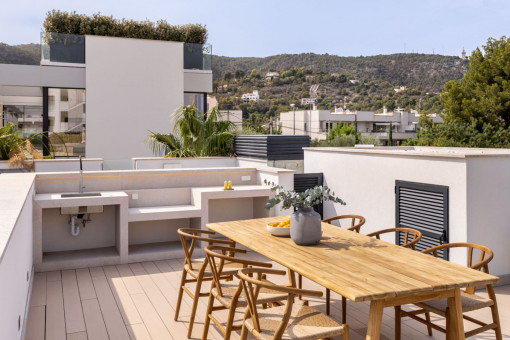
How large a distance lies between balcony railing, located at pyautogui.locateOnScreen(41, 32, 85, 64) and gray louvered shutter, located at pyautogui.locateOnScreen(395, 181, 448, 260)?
403 inches

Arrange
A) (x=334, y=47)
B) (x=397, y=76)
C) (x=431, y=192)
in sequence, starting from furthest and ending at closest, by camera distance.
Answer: (x=334, y=47), (x=397, y=76), (x=431, y=192)

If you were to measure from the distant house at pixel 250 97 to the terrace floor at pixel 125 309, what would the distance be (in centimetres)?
3418

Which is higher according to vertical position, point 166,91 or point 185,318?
point 166,91

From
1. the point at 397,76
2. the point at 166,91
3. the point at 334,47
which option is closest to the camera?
the point at 166,91

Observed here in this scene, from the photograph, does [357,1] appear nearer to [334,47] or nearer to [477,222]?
[334,47]

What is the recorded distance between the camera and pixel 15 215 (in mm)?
2672

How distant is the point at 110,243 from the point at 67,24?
36.6ft

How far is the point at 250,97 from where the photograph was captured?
39469 mm

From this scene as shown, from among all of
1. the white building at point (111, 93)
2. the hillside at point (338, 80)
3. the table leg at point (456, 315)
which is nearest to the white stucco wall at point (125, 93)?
the white building at point (111, 93)

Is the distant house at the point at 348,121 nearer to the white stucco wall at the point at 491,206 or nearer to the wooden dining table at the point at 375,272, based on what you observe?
the white stucco wall at the point at 491,206

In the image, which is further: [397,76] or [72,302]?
[397,76]

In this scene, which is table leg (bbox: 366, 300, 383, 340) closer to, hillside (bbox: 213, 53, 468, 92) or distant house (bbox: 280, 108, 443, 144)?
hillside (bbox: 213, 53, 468, 92)

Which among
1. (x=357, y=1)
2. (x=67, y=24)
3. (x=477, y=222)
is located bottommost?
(x=477, y=222)

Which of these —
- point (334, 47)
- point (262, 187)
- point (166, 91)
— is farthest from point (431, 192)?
point (334, 47)
